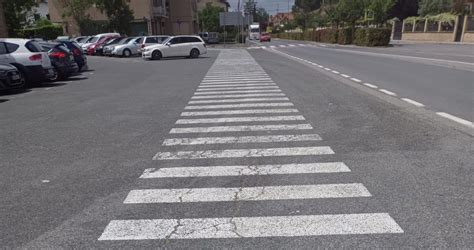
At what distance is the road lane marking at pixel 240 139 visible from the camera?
670cm

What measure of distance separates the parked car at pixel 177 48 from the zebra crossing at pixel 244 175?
2171 centimetres

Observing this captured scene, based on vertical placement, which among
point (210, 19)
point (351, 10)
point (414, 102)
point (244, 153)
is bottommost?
point (414, 102)

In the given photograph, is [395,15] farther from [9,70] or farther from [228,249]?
[228,249]

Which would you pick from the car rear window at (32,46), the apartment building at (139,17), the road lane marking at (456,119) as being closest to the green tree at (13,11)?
the apartment building at (139,17)

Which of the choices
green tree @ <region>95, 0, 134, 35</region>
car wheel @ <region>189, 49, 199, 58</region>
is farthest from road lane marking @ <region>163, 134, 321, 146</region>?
green tree @ <region>95, 0, 134, 35</region>

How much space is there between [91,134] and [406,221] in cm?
557

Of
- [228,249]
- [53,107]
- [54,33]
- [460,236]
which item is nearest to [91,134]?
[53,107]

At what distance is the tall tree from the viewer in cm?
8012

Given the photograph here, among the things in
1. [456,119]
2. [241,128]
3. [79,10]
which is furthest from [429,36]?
[241,128]

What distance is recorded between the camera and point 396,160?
218 inches

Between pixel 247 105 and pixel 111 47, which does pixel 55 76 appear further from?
pixel 111 47

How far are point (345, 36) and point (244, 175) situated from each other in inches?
1980

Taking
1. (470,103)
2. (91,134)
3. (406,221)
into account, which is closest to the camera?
(406,221)

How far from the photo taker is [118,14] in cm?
4778
